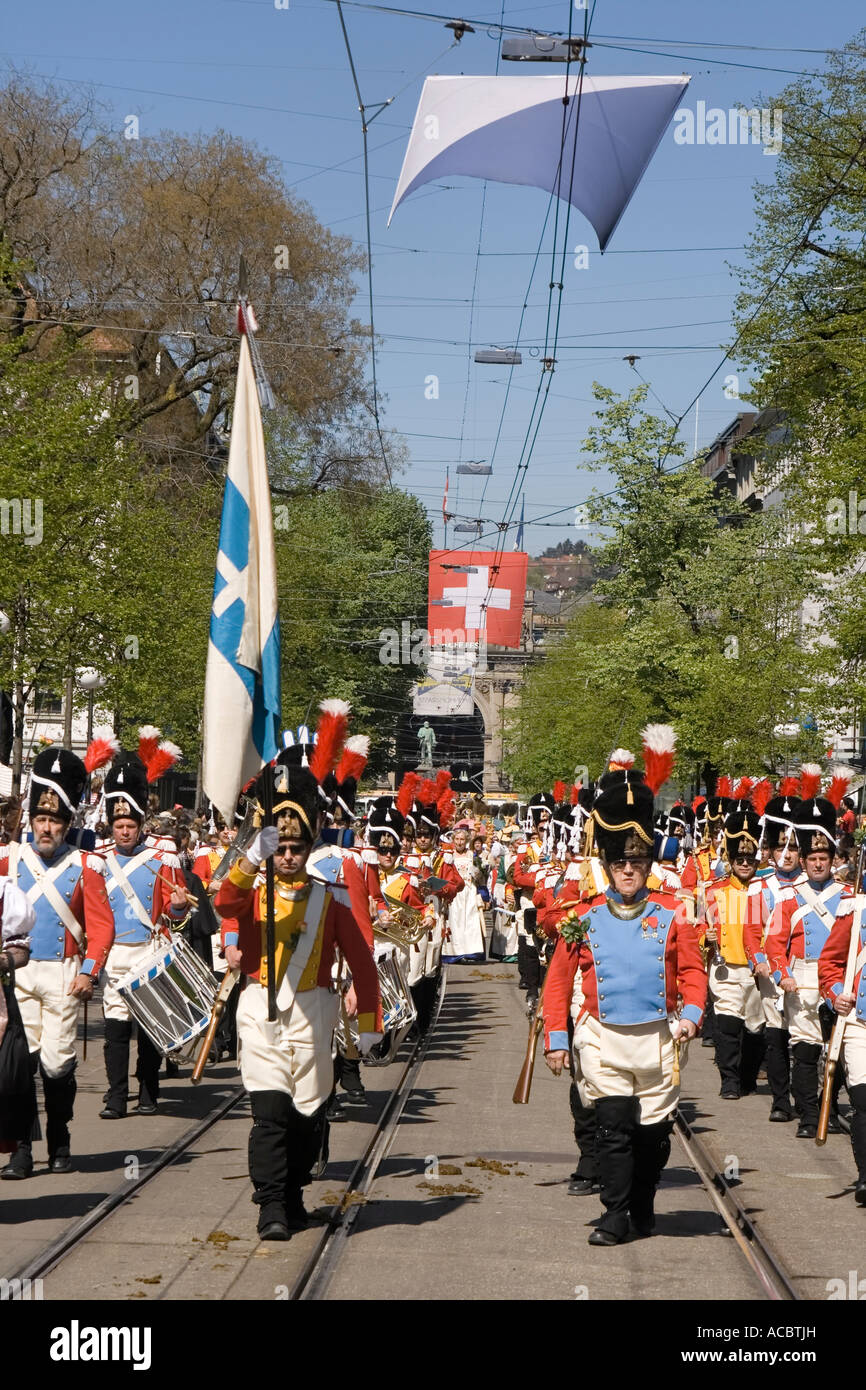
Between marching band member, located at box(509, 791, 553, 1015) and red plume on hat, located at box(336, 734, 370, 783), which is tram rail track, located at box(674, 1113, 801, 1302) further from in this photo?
marching band member, located at box(509, 791, 553, 1015)

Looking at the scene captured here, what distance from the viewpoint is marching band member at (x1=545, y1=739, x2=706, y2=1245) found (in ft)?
29.2

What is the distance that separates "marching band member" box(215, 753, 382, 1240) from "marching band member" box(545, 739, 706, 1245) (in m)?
1.01

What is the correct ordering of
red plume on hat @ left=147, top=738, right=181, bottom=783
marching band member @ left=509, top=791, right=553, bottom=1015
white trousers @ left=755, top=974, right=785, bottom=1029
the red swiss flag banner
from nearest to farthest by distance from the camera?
white trousers @ left=755, top=974, right=785, bottom=1029 → red plume on hat @ left=147, top=738, right=181, bottom=783 → marching band member @ left=509, top=791, right=553, bottom=1015 → the red swiss flag banner

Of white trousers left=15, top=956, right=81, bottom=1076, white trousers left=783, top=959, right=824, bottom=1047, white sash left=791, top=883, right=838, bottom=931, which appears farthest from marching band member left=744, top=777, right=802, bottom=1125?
white trousers left=15, top=956, right=81, bottom=1076

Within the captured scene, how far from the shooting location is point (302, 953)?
29.5ft

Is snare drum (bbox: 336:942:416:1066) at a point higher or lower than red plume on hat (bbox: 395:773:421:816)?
lower

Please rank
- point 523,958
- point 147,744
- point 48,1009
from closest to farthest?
point 48,1009 < point 147,744 < point 523,958

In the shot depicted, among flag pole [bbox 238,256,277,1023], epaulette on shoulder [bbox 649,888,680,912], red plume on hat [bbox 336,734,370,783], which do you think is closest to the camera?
flag pole [bbox 238,256,277,1023]

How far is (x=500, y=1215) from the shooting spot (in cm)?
971

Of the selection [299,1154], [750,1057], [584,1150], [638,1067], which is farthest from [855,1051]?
[750,1057]

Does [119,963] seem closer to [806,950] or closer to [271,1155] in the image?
[806,950]

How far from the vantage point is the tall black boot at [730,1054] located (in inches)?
609

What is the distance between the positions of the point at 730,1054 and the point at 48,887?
6.43 meters

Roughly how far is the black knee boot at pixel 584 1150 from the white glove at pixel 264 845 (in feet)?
9.04
